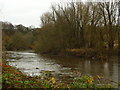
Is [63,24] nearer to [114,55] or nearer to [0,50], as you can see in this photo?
[114,55]

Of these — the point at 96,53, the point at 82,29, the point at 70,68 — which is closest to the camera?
the point at 70,68

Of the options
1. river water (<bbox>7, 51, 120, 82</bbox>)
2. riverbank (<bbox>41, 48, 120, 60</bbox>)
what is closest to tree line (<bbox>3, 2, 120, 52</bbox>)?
riverbank (<bbox>41, 48, 120, 60</bbox>)

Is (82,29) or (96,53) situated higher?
(82,29)

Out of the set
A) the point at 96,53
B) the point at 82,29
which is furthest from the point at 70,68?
the point at 82,29

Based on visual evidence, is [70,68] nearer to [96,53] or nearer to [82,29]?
[96,53]

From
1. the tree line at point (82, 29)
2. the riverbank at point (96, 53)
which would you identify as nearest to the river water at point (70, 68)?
the riverbank at point (96, 53)

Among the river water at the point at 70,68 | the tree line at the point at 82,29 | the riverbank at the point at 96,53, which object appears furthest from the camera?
the tree line at the point at 82,29

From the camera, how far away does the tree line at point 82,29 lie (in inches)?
1339

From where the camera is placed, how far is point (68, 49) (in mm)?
40562

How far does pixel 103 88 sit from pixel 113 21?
28.9 m

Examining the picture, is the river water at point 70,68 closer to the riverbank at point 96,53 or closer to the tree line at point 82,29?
the riverbank at point 96,53

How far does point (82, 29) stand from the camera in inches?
1613

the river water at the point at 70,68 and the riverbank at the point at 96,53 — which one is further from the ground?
the riverbank at the point at 96,53

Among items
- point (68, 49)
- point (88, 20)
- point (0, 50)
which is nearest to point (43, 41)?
point (68, 49)
